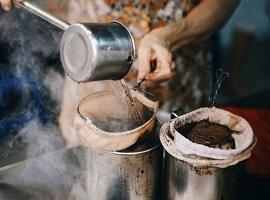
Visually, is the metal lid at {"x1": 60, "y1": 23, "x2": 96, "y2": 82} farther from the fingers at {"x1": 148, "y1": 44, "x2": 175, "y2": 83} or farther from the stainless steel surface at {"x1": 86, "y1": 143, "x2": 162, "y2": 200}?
the fingers at {"x1": 148, "y1": 44, "x2": 175, "y2": 83}

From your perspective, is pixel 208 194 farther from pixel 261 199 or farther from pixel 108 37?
Result: pixel 108 37

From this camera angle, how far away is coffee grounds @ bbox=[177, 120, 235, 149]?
63.6 inches

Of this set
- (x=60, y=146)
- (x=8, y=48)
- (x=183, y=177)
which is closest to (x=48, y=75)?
(x=8, y=48)

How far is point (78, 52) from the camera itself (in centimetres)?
162

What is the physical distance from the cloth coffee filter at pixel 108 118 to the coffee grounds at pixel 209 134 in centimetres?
17

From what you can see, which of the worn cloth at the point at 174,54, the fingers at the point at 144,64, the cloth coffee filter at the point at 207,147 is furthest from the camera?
the worn cloth at the point at 174,54

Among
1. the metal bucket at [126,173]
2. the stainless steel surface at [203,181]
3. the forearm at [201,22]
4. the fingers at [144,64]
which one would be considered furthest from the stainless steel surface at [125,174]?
the forearm at [201,22]

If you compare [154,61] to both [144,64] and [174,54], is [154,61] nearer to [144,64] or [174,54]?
[144,64]

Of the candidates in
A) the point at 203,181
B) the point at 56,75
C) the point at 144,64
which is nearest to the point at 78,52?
the point at 144,64

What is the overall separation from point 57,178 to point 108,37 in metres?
0.87

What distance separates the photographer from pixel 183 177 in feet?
5.24

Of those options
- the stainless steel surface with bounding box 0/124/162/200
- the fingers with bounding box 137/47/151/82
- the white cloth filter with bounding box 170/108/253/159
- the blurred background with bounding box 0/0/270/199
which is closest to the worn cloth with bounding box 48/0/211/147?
the blurred background with bounding box 0/0/270/199

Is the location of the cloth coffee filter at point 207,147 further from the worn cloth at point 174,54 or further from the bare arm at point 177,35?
the worn cloth at point 174,54

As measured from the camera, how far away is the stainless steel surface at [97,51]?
60.8 inches
